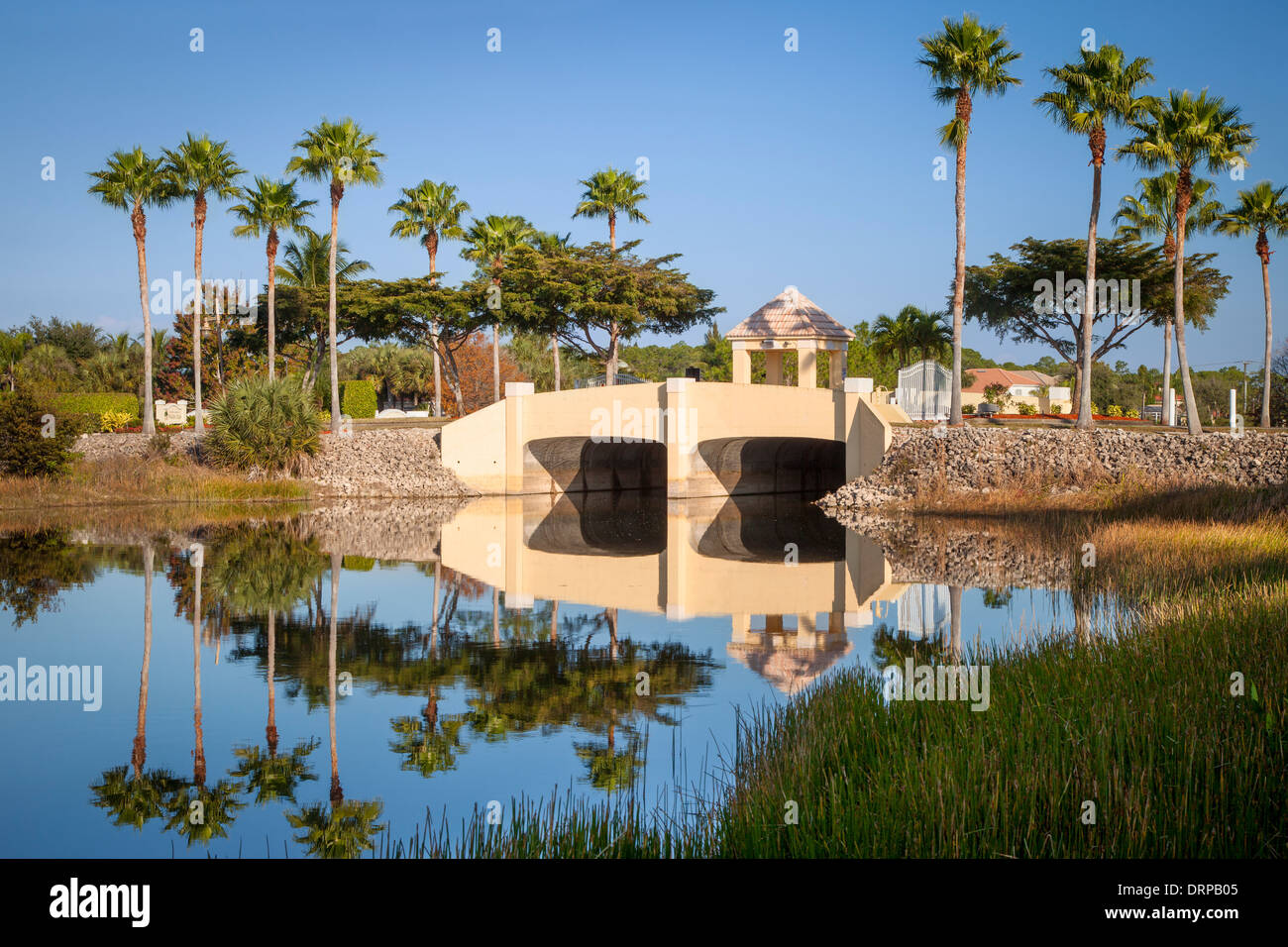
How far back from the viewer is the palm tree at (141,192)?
41750 mm

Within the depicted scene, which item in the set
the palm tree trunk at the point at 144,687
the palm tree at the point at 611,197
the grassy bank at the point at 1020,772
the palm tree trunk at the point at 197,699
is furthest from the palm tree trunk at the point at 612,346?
the grassy bank at the point at 1020,772

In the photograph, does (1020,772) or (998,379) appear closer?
(1020,772)

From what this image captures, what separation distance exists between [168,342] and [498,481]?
1261 inches

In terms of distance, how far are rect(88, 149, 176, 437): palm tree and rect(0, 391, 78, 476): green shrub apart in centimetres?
604

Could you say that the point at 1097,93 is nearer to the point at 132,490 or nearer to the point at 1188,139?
the point at 1188,139

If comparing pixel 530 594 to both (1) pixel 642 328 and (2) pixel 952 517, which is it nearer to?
(2) pixel 952 517

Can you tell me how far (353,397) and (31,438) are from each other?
23.8 m

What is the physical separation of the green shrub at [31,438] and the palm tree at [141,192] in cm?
A: 604

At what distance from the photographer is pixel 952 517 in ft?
109

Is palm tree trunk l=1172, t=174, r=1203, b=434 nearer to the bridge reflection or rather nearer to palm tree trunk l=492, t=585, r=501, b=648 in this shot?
the bridge reflection

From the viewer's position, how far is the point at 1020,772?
23.7 ft

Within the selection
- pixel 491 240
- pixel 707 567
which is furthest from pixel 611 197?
pixel 707 567

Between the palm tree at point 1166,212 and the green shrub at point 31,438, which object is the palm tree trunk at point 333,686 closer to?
the green shrub at point 31,438

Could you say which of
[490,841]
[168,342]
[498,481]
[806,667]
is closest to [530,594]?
[806,667]
